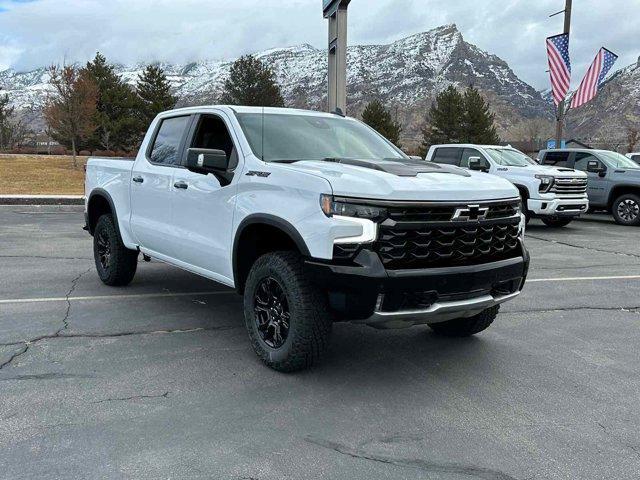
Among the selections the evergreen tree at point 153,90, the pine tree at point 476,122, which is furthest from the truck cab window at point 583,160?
the evergreen tree at point 153,90

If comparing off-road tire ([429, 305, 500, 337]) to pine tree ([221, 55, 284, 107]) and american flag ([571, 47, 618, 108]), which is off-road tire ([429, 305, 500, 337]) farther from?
pine tree ([221, 55, 284, 107])

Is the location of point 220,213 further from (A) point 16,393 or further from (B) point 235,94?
(B) point 235,94

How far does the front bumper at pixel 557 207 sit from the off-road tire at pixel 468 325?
8.84m

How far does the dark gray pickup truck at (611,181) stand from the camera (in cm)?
1463

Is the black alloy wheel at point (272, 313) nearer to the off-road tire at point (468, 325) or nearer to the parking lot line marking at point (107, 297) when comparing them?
the off-road tire at point (468, 325)

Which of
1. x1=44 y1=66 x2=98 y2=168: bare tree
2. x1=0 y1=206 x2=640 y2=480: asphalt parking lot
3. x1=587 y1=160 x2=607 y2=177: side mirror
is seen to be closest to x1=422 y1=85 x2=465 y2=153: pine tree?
x1=44 y1=66 x2=98 y2=168: bare tree

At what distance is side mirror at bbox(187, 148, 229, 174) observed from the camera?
4551 mm

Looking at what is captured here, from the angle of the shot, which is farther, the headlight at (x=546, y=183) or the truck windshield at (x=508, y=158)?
the truck windshield at (x=508, y=158)

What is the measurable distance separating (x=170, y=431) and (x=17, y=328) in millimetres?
2556

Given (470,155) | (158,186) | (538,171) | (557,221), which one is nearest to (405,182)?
(158,186)

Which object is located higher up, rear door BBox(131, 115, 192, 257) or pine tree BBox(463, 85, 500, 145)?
pine tree BBox(463, 85, 500, 145)

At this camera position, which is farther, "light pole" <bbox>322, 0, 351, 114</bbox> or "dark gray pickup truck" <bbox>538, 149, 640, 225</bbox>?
"light pole" <bbox>322, 0, 351, 114</bbox>

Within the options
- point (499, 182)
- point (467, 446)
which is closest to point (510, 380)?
point (467, 446)

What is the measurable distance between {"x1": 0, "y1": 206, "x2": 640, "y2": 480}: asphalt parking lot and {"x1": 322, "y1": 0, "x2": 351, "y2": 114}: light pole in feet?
32.6
